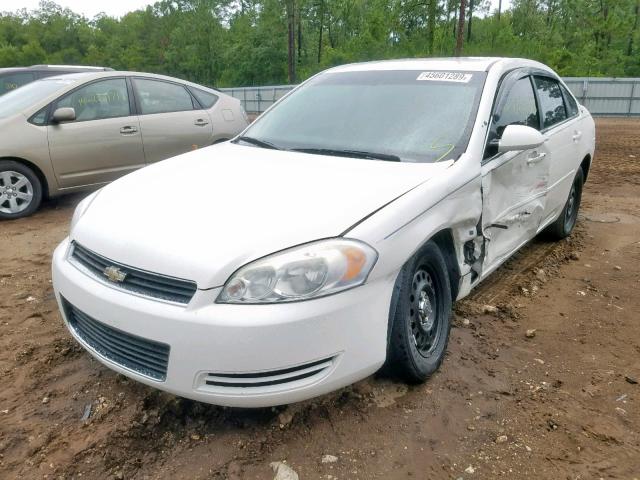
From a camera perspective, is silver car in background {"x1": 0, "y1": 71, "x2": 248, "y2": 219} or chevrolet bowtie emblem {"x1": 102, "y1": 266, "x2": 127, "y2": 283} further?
silver car in background {"x1": 0, "y1": 71, "x2": 248, "y2": 219}

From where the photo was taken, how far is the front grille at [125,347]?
7.23 ft

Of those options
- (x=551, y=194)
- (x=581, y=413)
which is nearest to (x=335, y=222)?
(x=581, y=413)

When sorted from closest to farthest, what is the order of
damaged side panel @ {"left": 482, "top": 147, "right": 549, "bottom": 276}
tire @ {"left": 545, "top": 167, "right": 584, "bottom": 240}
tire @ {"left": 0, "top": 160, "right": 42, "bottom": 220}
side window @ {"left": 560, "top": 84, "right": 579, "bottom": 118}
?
damaged side panel @ {"left": 482, "top": 147, "right": 549, "bottom": 276}, side window @ {"left": 560, "top": 84, "right": 579, "bottom": 118}, tire @ {"left": 545, "top": 167, "right": 584, "bottom": 240}, tire @ {"left": 0, "top": 160, "right": 42, "bottom": 220}

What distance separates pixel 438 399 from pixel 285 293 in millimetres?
1071

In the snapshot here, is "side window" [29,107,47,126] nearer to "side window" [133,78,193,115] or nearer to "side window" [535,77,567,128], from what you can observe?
"side window" [133,78,193,115]

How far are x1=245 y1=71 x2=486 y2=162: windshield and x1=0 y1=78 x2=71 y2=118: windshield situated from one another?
3.47m

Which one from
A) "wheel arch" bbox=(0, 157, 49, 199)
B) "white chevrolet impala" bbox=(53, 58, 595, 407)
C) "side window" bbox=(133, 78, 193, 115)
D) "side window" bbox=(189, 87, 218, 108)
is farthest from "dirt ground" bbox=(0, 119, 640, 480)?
"side window" bbox=(189, 87, 218, 108)

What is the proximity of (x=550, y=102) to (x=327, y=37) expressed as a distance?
48.0m

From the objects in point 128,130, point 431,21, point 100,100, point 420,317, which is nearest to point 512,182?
point 420,317

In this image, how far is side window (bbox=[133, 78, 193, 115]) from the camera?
664 centimetres

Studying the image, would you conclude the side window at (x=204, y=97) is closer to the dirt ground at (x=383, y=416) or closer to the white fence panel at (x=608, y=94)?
the dirt ground at (x=383, y=416)

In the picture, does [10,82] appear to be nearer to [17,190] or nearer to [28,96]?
[28,96]

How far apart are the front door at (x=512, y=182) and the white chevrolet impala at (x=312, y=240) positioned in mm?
19

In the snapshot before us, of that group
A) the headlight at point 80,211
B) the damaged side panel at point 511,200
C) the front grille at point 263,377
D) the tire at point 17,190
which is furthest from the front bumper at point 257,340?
the tire at point 17,190
